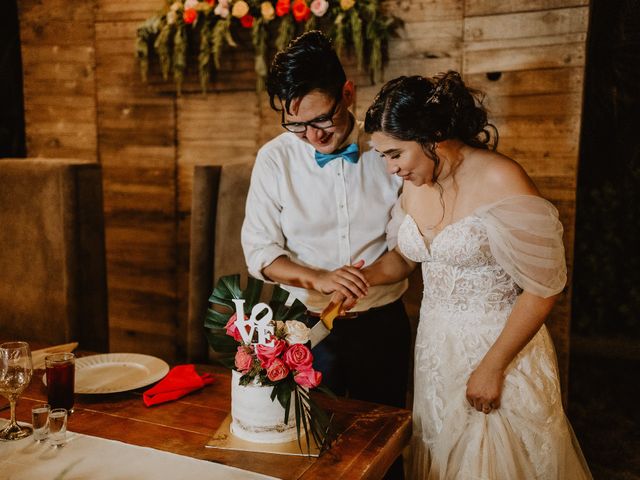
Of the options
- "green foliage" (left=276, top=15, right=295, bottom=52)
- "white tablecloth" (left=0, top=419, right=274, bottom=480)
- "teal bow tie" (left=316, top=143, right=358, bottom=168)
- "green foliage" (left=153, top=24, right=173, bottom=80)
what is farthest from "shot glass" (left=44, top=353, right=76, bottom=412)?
"green foliage" (left=153, top=24, right=173, bottom=80)

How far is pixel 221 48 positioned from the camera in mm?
3096

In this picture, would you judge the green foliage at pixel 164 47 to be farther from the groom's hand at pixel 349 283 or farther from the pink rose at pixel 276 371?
the pink rose at pixel 276 371

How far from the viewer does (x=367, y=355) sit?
206 centimetres

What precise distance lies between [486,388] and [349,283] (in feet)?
1.53

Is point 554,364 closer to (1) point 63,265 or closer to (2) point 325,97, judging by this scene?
(2) point 325,97

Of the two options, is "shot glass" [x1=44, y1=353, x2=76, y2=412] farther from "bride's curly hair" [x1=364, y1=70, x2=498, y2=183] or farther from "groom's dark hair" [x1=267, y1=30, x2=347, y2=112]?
"bride's curly hair" [x1=364, y1=70, x2=498, y2=183]

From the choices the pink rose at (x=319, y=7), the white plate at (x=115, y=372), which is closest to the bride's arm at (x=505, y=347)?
the white plate at (x=115, y=372)

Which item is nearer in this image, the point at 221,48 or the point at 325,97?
the point at 325,97

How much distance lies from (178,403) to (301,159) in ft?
2.94

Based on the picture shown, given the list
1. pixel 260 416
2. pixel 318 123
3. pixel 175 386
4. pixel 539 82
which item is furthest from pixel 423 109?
pixel 539 82

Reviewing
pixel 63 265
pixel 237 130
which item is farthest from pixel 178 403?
→ pixel 237 130

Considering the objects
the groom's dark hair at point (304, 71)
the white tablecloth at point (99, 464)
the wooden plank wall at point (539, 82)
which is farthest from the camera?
the wooden plank wall at point (539, 82)

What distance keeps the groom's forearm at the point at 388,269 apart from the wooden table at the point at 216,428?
0.46 m

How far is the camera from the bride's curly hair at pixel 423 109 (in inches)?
66.4
